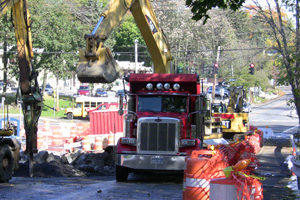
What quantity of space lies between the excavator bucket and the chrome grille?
260 cm

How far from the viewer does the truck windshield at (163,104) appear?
15.5 metres

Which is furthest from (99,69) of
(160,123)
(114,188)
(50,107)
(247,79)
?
(247,79)

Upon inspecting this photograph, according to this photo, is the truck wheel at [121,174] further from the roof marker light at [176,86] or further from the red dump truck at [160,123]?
the roof marker light at [176,86]

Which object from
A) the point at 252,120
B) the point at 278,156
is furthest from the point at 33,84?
the point at 252,120

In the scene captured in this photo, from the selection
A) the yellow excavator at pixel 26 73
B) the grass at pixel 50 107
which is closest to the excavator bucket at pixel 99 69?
the yellow excavator at pixel 26 73

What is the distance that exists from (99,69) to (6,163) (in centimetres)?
505

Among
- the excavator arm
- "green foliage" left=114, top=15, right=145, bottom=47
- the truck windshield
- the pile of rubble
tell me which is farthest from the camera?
"green foliage" left=114, top=15, right=145, bottom=47

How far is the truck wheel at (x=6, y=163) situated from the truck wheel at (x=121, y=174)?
10.3 ft

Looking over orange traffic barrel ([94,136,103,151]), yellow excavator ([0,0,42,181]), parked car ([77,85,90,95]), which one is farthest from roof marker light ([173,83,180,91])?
parked car ([77,85,90,95])

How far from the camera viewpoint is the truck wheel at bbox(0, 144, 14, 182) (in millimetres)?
14805

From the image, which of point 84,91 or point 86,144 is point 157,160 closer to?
point 86,144

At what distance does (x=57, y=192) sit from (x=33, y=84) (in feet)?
21.8

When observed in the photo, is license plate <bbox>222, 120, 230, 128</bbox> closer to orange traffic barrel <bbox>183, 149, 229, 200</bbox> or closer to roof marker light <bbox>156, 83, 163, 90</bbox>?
roof marker light <bbox>156, 83, 163, 90</bbox>

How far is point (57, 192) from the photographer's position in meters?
12.5
